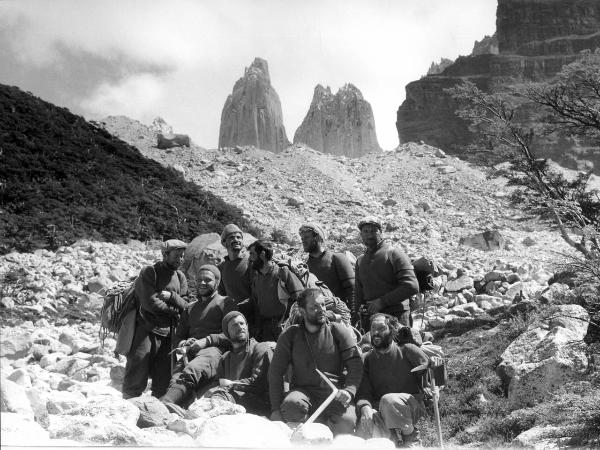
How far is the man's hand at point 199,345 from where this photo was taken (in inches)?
190

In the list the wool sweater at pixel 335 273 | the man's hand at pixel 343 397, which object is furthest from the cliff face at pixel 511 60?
the man's hand at pixel 343 397

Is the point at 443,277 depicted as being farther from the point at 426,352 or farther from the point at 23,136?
the point at 23,136

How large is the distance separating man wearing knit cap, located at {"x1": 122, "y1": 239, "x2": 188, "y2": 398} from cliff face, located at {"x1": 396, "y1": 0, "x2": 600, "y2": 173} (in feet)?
193

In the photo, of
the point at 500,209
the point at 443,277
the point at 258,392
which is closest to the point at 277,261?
the point at 258,392

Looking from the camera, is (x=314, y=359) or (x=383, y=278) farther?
(x=383, y=278)

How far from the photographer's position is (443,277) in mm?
13422

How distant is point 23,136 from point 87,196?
16.1 ft

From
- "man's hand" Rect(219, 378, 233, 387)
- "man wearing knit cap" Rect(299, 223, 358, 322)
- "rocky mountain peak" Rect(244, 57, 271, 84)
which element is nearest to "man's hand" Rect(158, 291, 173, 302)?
"man's hand" Rect(219, 378, 233, 387)

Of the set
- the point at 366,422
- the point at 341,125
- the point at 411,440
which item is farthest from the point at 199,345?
the point at 341,125

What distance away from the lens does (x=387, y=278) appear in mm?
5543

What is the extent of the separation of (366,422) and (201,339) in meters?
1.55

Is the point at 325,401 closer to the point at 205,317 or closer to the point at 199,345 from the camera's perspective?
the point at 199,345

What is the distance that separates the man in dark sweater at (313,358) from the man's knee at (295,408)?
0.03 metres

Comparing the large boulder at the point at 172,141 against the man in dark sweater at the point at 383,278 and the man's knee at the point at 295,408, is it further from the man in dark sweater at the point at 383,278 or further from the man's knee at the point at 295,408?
the man's knee at the point at 295,408
